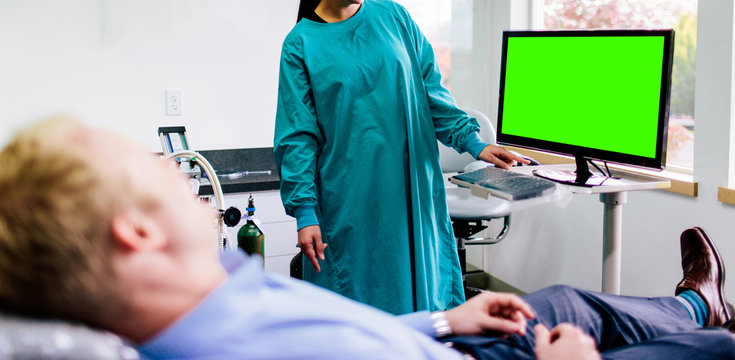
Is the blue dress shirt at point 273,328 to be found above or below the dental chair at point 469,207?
above

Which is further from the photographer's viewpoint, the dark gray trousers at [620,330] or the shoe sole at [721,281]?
the shoe sole at [721,281]

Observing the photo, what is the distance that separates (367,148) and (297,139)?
0.18 meters

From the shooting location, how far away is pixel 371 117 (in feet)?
5.57

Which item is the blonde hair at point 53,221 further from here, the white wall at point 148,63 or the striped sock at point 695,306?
the white wall at point 148,63

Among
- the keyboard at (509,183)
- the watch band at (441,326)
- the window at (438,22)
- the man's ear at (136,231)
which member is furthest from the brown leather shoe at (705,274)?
the window at (438,22)

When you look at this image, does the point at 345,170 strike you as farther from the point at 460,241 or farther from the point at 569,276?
the point at 569,276

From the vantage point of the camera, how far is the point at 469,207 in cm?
267

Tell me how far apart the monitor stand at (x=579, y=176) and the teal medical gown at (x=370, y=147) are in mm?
207

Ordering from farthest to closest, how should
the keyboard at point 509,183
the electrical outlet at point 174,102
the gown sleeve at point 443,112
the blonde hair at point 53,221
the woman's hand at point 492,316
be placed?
the electrical outlet at point 174,102
the gown sleeve at point 443,112
the keyboard at point 509,183
the woman's hand at point 492,316
the blonde hair at point 53,221

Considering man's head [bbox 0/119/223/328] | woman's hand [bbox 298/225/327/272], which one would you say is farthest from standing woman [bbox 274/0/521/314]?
man's head [bbox 0/119/223/328]

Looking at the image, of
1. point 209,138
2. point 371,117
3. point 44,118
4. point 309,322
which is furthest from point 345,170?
point 209,138

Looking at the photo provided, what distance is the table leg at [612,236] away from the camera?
169cm

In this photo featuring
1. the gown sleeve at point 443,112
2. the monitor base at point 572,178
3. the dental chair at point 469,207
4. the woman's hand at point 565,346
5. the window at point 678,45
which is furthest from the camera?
the dental chair at point 469,207

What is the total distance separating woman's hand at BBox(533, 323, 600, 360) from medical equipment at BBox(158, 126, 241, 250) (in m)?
0.69
